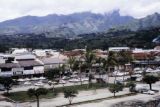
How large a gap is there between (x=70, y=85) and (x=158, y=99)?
2259 centimetres

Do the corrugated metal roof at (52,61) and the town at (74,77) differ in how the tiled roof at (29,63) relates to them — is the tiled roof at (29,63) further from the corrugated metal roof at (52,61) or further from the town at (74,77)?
the corrugated metal roof at (52,61)

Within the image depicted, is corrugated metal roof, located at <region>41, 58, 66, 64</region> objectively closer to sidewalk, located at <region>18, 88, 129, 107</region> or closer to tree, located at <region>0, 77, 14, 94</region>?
sidewalk, located at <region>18, 88, 129, 107</region>

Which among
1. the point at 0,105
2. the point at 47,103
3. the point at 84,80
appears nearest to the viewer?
the point at 0,105

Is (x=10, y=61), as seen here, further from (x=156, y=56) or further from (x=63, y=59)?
(x=156, y=56)

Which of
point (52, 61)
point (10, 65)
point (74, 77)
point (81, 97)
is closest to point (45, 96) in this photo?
point (81, 97)

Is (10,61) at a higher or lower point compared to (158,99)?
higher

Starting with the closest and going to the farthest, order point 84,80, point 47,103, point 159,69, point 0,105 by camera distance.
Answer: point 0,105 → point 47,103 → point 84,80 → point 159,69

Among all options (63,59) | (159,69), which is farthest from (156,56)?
(63,59)

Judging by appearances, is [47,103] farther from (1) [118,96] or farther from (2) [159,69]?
(2) [159,69]

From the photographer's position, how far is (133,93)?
6394cm

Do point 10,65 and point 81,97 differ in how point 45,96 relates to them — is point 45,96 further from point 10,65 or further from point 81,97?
point 10,65

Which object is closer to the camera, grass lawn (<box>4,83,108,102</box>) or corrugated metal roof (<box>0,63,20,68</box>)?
grass lawn (<box>4,83,108,102</box>)

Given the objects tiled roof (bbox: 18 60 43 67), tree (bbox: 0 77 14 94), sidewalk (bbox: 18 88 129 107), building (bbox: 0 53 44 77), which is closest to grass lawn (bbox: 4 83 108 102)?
tree (bbox: 0 77 14 94)

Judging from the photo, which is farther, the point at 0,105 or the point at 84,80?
the point at 84,80
